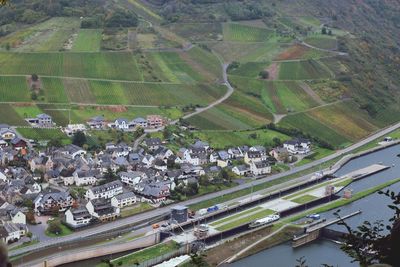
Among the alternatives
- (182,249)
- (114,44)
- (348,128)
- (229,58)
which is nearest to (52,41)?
(114,44)

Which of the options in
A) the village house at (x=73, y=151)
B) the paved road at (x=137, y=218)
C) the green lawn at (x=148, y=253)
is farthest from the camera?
the village house at (x=73, y=151)

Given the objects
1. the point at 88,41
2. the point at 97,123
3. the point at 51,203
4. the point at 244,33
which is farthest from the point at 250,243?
the point at 244,33

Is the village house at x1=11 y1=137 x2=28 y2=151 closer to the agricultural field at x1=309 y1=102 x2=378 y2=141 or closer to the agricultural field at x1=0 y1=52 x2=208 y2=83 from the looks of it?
the agricultural field at x1=0 y1=52 x2=208 y2=83

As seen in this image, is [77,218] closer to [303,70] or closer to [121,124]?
[121,124]

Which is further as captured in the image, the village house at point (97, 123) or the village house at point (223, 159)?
the village house at point (97, 123)

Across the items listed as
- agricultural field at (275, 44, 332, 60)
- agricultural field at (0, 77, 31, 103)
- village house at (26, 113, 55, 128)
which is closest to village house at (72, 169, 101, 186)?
village house at (26, 113, 55, 128)

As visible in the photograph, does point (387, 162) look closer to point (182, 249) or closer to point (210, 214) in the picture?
point (210, 214)

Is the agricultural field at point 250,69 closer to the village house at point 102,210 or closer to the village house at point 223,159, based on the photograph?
the village house at point 223,159

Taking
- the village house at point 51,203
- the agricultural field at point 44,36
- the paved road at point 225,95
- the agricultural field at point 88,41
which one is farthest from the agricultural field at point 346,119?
the village house at point 51,203
